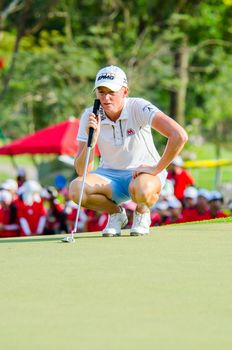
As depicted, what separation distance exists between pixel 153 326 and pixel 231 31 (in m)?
28.8

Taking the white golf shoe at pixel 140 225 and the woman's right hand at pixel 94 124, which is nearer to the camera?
the woman's right hand at pixel 94 124

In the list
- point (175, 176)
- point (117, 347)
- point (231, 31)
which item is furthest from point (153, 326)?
point (231, 31)

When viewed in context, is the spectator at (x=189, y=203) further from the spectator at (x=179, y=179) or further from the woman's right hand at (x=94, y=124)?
the woman's right hand at (x=94, y=124)

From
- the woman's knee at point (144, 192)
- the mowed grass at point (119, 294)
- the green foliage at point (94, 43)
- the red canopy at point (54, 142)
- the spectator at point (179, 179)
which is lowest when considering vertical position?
the mowed grass at point (119, 294)

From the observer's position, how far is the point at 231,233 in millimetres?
9305

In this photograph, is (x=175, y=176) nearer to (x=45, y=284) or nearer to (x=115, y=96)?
(x=115, y=96)

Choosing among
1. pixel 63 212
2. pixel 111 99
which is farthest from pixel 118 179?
pixel 63 212

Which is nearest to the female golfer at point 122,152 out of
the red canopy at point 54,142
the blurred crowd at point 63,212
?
the blurred crowd at point 63,212

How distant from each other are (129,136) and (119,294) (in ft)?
10.1

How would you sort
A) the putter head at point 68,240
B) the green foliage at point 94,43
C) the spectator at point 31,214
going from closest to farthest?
the putter head at point 68,240 → the spectator at point 31,214 → the green foliage at point 94,43

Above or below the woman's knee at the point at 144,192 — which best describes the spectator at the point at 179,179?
above

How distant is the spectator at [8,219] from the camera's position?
1877 centimetres

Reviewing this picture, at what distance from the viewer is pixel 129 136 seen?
9289 millimetres

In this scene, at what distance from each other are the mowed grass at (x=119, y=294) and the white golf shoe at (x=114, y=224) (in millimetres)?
453
